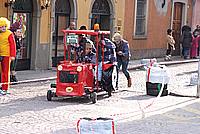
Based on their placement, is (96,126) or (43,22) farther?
(43,22)

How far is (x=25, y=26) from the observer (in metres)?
18.8

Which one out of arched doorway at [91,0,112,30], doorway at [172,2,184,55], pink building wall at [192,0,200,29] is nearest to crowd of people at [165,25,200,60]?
doorway at [172,2,184,55]

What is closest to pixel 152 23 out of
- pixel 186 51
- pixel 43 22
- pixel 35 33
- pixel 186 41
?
pixel 186 41

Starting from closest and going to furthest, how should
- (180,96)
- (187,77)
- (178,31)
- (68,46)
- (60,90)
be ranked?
(60,90) → (68,46) → (180,96) → (187,77) → (178,31)

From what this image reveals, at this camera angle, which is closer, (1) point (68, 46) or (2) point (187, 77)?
(1) point (68, 46)

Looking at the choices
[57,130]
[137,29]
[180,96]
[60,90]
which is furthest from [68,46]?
[137,29]

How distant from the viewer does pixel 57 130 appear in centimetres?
938

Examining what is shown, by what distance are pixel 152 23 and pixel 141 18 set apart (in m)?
1.05

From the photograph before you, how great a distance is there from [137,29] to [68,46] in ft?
41.8

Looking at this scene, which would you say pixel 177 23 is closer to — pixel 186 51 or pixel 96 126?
pixel 186 51

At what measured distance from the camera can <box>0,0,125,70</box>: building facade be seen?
18.5 meters

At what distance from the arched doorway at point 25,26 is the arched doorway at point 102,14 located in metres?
4.07

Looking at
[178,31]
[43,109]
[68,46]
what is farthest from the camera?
[178,31]

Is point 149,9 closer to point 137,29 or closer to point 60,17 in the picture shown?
point 137,29
